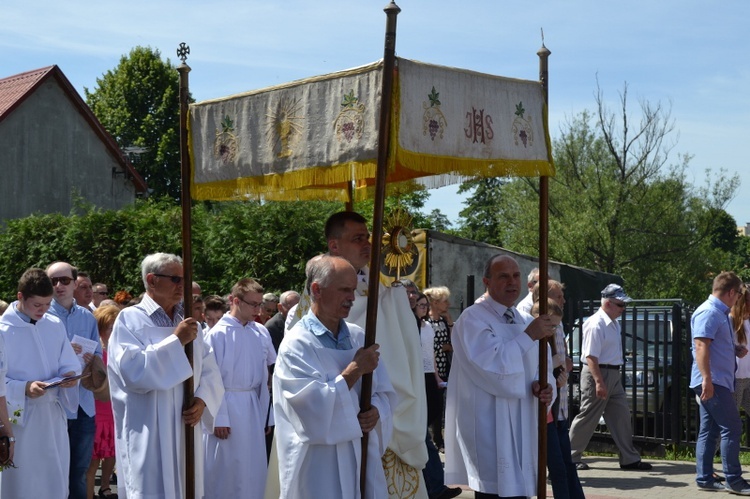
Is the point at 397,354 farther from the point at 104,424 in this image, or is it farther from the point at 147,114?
the point at 147,114

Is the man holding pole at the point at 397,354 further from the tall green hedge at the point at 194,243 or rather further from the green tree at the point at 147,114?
the green tree at the point at 147,114

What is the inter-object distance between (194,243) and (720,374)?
34.5 feet

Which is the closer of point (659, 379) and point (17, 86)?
point (659, 379)

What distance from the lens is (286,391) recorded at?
16.1 ft

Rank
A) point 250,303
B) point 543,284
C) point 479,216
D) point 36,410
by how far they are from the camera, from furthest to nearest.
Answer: point 479,216
point 250,303
point 36,410
point 543,284

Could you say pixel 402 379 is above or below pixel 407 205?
below

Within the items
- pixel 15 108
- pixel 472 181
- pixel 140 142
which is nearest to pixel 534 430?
pixel 472 181

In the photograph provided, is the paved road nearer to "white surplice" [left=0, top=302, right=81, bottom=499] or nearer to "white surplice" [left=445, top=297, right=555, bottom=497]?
"white surplice" [left=445, top=297, right=555, bottom=497]

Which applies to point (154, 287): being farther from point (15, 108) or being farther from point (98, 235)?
point (15, 108)

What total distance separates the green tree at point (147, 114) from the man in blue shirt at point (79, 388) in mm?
35063

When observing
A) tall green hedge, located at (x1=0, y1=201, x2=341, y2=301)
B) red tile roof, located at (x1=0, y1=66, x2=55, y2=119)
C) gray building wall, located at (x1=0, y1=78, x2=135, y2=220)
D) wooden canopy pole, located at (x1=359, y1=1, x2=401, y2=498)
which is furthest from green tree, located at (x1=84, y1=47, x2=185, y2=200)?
wooden canopy pole, located at (x1=359, y1=1, x2=401, y2=498)

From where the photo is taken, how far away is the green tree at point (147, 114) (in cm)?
4331

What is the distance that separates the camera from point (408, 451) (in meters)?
6.00

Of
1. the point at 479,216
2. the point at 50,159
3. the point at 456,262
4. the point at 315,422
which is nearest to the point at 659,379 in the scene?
the point at 456,262
